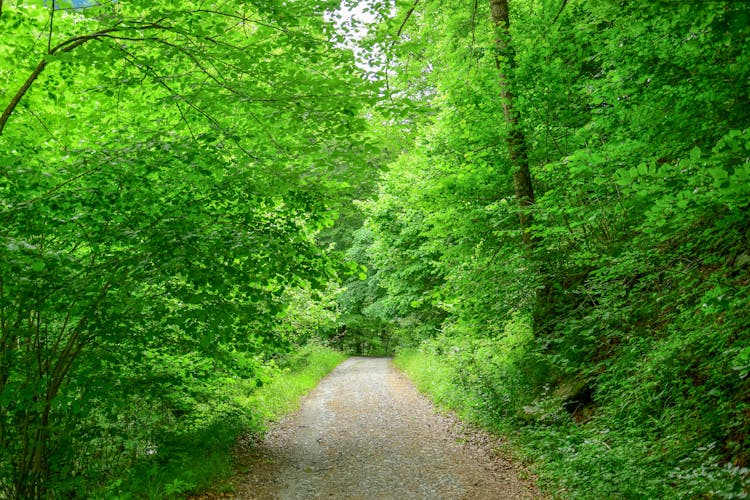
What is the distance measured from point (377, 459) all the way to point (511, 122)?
6649 mm

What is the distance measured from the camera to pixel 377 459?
31.2 feet

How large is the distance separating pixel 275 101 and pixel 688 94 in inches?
174

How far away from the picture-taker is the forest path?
7746 mm

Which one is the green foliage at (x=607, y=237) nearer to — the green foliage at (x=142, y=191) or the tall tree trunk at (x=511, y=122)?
the tall tree trunk at (x=511, y=122)

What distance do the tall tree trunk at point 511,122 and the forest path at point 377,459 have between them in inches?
158

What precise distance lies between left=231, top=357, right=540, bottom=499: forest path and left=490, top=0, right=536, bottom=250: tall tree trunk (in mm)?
4017

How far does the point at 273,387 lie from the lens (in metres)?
16.2

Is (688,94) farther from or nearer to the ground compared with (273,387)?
farther from the ground

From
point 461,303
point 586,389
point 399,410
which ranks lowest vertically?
point 399,410

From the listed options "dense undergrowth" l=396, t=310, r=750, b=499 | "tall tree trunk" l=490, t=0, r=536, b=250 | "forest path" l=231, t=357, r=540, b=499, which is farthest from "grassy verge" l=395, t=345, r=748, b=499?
"tall tree trunk" l=490, t=0, r=536, b=250

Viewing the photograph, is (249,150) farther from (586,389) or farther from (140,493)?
(586,389)

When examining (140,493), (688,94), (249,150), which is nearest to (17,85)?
(249,150)

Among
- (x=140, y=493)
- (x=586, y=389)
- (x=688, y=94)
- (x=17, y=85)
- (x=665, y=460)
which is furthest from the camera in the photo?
(x=586, y=389)

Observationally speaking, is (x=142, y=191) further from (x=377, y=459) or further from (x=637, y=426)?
(x=637, y=426)
